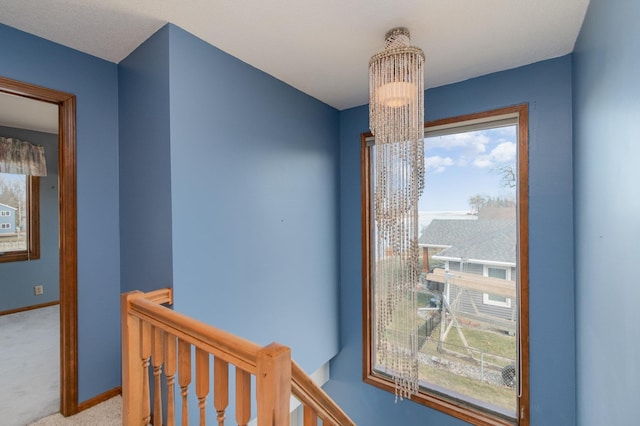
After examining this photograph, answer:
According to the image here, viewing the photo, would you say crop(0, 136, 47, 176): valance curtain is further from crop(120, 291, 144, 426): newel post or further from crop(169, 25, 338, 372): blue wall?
crop(120, 291, 144, 426): newel post

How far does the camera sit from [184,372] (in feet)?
3.52

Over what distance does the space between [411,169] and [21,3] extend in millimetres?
2039

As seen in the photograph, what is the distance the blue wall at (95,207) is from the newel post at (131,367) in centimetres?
69

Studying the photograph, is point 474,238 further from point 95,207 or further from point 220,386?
point 95,207

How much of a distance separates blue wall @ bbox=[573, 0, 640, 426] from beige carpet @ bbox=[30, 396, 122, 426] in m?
2.38

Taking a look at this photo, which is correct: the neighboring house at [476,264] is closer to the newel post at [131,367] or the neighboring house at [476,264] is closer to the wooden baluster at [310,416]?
the wooden baluster at [310,416]

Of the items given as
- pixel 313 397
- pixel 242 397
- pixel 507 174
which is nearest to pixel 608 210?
pixel 507 174

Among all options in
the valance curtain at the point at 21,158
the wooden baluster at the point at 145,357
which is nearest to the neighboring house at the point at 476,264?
the wooden baluster at the point at 145,357

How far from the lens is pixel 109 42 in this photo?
5.41ft

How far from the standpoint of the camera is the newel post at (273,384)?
784 mm

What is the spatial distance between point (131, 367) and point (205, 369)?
0.53 meters

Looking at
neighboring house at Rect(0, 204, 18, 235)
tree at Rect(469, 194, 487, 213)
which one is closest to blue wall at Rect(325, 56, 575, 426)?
tree at Rect(469, 194, 487, 213)

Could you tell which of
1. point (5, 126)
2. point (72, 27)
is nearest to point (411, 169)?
point (72, 27)

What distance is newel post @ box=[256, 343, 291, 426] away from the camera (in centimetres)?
78
